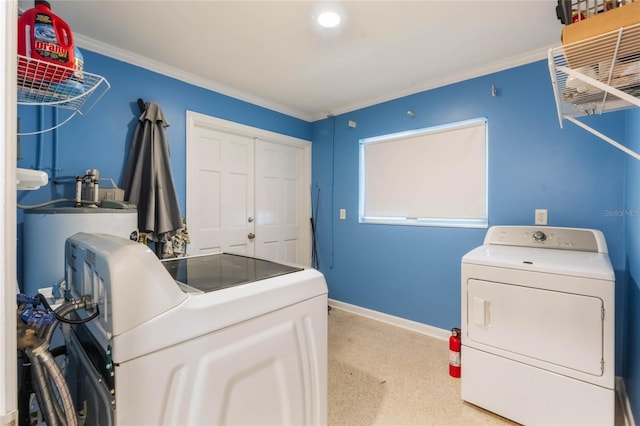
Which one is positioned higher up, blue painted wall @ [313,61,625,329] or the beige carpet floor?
blue painted wall @ [313,61,625,329]

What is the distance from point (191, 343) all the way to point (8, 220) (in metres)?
0.46

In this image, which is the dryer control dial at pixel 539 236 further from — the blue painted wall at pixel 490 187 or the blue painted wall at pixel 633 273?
Answer: the blue painted wall at pixel 633 273

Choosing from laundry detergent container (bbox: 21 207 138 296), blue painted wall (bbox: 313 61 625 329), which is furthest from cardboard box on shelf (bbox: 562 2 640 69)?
laundry detergent container (bbox: 21 207 138 296)

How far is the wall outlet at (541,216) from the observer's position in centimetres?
221

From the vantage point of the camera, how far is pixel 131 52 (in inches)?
87.9

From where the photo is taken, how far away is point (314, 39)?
6.75 ft

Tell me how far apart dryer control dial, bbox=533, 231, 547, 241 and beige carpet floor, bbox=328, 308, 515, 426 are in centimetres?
114

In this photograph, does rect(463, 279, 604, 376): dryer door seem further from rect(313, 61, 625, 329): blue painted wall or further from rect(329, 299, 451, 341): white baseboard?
rect(329, 299, 451, 341): white baseboard

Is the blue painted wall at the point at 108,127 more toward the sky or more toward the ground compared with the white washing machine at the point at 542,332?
more toward the sky

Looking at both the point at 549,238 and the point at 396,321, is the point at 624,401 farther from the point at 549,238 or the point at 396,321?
the point at 396,321

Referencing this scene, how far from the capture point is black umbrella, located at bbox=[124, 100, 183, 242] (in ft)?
7.19

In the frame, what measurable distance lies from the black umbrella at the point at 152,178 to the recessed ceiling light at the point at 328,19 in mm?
1410

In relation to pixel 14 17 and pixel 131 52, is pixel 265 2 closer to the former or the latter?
pixel 131 52

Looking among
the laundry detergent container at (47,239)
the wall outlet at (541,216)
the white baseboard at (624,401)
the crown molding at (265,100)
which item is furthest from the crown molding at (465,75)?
the laundry detergent container at (47,239)
